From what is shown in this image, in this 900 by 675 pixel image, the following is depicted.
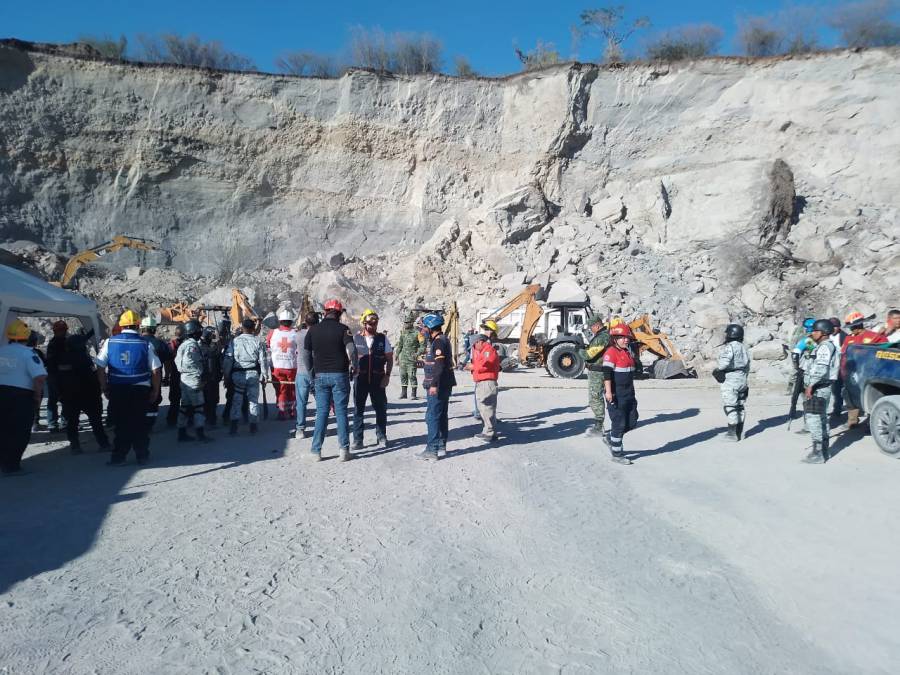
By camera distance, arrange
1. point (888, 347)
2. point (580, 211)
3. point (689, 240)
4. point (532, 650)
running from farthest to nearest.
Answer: point (580, 211) < point (689, 240) < point (888, 347) < point (532, 650)

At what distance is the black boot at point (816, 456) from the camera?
6.45 metres

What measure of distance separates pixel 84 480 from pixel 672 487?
589cm

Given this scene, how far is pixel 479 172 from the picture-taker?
2980 cm

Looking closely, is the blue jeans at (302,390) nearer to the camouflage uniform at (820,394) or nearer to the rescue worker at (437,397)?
the rescue worker at (437,397)

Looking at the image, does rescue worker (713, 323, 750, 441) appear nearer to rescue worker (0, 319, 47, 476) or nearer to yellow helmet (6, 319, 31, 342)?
rescue worker (0, 319, 47, 476)

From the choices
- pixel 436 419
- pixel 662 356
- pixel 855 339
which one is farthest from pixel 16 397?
pixel 662 356

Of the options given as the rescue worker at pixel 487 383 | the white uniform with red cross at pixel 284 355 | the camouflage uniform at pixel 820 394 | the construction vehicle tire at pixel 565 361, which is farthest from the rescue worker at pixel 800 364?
the white uniform with red cross at pixel 284 355

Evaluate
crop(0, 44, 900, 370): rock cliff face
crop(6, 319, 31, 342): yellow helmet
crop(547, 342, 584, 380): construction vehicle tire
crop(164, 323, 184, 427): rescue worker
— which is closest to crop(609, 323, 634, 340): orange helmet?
crop(164, 323, 184, 427): rescue worker

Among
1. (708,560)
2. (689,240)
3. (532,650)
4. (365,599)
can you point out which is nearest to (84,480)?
(365,599)

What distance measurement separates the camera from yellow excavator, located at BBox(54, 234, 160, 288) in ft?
75.0

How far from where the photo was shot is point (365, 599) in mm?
3271

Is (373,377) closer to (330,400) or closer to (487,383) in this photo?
(330,400)

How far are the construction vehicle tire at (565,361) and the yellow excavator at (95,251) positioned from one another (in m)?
19.1

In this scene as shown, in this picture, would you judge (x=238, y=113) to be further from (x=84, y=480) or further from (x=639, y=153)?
(x=84, y=480)
